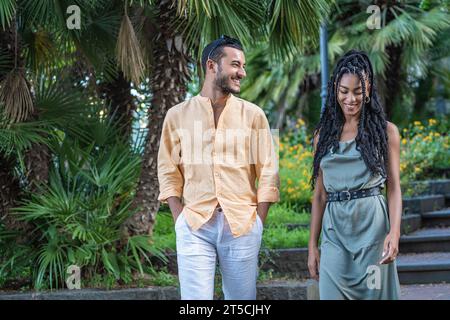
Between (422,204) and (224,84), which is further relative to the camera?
(422,204)

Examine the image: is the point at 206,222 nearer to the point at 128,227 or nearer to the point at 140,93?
the point at 128,227

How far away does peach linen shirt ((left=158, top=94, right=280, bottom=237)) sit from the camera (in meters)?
4.59

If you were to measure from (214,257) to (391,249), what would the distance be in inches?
36.4

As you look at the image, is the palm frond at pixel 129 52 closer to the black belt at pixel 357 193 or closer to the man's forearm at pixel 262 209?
the man's forearm at pixel 262 209

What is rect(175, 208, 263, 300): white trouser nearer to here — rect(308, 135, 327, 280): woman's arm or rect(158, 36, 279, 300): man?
rect(158, 36, 279, 300): man

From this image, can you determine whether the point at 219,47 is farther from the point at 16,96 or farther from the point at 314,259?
the point at 16,96

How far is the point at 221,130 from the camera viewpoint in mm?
4695

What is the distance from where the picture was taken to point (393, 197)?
4469mm

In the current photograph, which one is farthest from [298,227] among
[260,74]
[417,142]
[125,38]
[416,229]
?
[260,74]

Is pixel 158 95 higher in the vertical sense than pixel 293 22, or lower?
lower

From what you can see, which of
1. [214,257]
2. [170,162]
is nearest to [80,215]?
[170,162]

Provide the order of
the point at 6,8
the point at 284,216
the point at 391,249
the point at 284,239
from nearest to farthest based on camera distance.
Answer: the point at 391,249 < the point at 6,8 < the point at 284,239 < the point at 284,216

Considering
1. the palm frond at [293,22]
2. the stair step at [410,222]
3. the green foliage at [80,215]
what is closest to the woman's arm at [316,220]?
the green foliage at [80,215]

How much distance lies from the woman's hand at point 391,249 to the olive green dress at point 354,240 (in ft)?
0.14
